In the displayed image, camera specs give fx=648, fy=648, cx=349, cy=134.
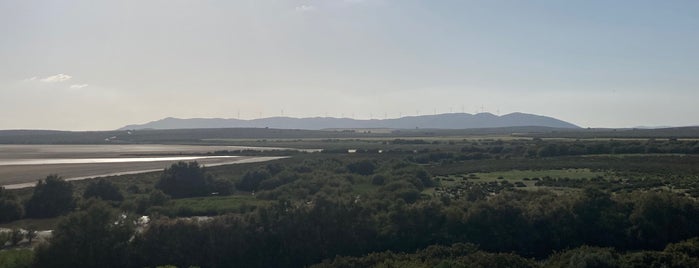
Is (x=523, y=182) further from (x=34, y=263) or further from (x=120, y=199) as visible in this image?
(x=34, y=263)

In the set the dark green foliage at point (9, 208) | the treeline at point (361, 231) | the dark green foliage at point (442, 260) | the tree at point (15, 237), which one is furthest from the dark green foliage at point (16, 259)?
the dark green foliage at point (9, 208)

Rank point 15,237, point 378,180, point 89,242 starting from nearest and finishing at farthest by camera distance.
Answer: point 89,242 < point 15,237 < point 378,180

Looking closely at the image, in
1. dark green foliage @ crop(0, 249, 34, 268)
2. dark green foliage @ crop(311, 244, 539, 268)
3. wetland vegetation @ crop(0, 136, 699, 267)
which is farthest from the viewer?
wetland vegetation @ crop(0, 136, 699, 267)

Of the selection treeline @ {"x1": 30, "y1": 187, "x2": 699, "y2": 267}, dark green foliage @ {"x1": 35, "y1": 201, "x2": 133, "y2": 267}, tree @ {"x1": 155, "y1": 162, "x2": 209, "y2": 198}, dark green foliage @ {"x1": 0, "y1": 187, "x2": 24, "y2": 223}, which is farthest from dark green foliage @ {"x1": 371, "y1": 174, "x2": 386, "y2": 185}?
dark green foliage @ {"x1": 35, "y1": 201, "x2": 133, "y2": 267}

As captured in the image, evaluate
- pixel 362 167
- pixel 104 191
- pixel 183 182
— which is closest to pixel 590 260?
pixel 104 191

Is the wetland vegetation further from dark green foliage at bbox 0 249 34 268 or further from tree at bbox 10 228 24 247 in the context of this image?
tree at bbox 10 228 24 247

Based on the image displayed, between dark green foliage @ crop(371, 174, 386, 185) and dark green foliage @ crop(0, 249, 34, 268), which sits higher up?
dark green foliage @ crop(371, 174, 386, 185)

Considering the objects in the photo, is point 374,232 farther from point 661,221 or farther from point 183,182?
point 183,182
